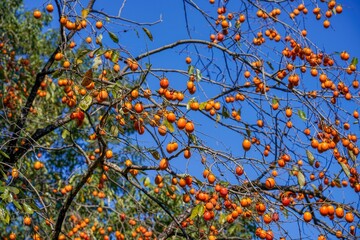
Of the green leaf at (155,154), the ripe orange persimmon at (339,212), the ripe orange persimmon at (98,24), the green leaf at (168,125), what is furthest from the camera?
the ripe orange persimmon at (98,24)

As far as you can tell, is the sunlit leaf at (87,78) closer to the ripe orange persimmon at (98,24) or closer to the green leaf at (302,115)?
the ripe orange persimmon at (98,24)

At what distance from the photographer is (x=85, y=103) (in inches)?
105

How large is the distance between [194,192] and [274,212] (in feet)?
1.41

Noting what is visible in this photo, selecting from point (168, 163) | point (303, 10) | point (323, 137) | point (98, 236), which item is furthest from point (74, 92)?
point (98, 236)

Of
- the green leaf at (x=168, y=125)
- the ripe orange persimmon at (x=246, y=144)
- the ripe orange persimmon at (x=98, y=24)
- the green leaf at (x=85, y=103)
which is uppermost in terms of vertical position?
the ripe orange persimmon at (x=98, y=24)

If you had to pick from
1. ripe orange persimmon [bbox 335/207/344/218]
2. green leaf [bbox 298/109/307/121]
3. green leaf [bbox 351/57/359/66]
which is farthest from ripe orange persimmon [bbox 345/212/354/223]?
green leaf [bbox 351/57/359/66]

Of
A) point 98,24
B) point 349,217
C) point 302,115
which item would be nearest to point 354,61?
point 302,115

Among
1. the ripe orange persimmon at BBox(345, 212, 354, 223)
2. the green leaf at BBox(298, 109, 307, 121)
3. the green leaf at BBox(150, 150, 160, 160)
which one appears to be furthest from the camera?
the green leaf at BBox(298, 109, 307, 121)

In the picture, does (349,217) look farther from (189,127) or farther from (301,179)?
(189,127)

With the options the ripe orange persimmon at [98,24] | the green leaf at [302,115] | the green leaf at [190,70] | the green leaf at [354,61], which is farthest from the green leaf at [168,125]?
the green leaf at [354,61]

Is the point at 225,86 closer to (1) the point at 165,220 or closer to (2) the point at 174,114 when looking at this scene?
(2) the point at 174,114

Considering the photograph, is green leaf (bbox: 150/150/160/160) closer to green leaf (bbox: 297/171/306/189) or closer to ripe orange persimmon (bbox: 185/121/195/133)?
ripe orange persimmon (bbox: 185/121/195/133)

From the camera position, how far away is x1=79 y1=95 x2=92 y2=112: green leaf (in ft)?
8.68

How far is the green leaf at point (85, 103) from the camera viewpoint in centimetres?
265
